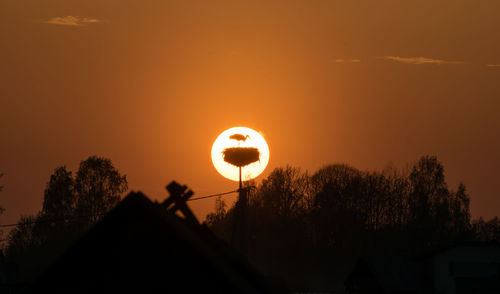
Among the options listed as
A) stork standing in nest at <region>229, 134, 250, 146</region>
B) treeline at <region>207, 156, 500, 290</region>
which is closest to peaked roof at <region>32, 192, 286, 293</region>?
stork standing in nest at <region>229, 134, 250, 146</region>

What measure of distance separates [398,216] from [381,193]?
355 cm

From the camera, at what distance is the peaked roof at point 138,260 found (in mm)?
12570

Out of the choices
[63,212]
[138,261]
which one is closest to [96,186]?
[63,212]

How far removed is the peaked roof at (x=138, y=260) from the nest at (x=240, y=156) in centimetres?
5713

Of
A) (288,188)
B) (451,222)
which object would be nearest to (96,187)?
(288,188)

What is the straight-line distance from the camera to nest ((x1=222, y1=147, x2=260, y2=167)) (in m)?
70.2

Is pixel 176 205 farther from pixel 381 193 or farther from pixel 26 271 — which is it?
pixel 381 193

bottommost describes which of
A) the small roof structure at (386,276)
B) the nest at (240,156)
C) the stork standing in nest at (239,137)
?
the small roof structure at (386,276)

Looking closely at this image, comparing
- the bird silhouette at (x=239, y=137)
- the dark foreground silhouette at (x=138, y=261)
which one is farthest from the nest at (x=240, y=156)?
the dark foreground silhouette at (x=138, y=261)

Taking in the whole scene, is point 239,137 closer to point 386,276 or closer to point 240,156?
point 240,156

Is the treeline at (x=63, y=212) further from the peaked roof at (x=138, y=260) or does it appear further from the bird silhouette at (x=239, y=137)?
the peaked roof at (x=138, y=260)

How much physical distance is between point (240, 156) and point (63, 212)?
92.2ft

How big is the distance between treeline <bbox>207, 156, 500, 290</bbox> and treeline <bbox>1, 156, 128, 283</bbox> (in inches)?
537

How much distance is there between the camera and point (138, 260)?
12.7 m
